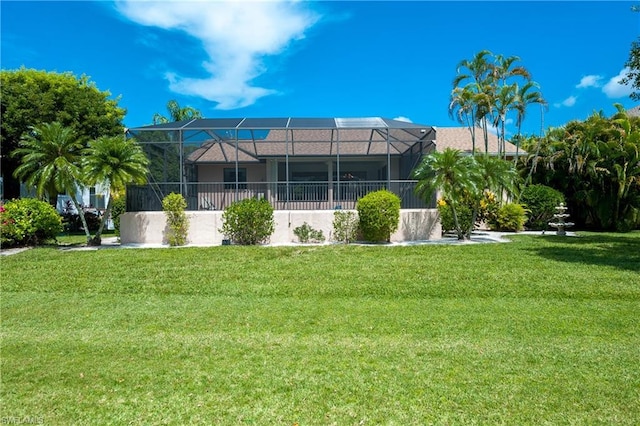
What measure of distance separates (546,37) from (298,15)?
8167mm

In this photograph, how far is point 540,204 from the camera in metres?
18.2

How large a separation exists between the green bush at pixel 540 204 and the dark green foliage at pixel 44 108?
2055 centimetres

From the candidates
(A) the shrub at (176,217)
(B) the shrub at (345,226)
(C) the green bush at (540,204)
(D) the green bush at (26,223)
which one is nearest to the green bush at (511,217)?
(C) the green bush at (540,204)

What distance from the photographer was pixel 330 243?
1303cm

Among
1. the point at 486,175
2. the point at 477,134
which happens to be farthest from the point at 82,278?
the point at 477,134

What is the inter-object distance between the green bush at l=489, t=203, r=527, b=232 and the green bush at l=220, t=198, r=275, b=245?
10440 mm

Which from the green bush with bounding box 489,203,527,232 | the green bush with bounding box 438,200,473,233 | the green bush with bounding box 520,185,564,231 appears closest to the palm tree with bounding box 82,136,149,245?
the green bush with bounding box 438,200,473,233

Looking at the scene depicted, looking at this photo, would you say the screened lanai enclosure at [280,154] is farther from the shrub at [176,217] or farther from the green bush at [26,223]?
the green bush at [26,223]

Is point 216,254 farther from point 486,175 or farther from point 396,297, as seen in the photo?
point 486,175

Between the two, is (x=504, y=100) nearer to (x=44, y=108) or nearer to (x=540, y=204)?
(x=540, y=204)

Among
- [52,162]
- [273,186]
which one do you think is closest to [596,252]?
[273,186]

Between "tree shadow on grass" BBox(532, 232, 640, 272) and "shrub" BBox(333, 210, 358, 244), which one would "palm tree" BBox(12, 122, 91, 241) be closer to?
"shrub" BBox(333, 210, 358, 244)

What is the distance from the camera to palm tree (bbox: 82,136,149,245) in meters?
11.9

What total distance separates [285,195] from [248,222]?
1.91 metres
